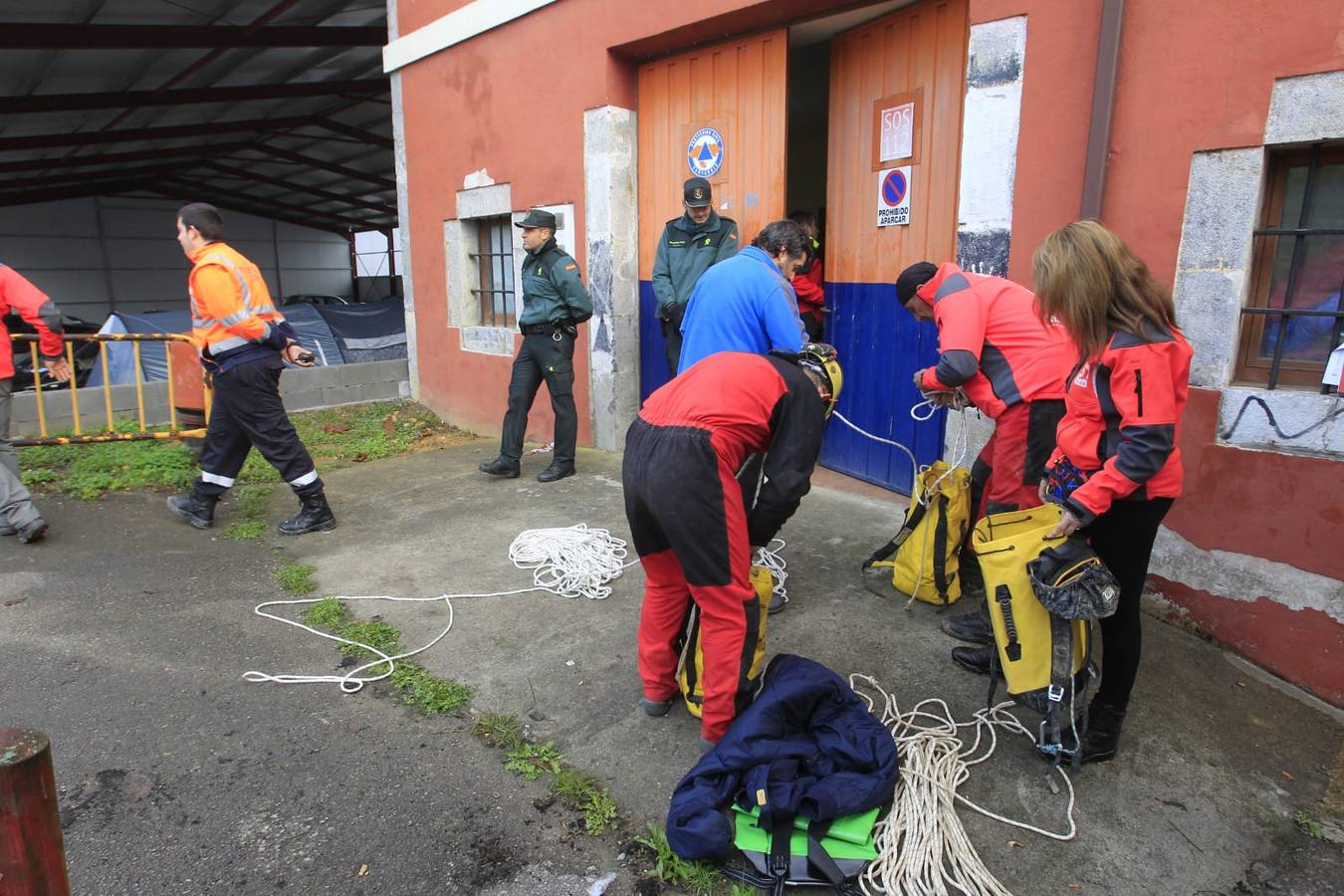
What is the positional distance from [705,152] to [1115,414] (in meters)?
4.17

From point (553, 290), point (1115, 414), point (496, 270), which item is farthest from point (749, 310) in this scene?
point (496, 270)

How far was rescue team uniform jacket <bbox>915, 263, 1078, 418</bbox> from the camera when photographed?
321 cm

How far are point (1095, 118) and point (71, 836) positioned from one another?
4653mm

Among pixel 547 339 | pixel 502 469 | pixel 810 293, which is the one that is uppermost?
pixel 810 293

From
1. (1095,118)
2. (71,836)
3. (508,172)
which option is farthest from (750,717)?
(508,172)

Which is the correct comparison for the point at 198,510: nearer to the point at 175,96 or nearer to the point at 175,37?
the point at 175,37

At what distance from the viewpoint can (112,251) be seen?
2278 centimetres

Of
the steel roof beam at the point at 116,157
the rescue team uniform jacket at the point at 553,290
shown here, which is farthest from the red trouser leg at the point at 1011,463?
the steel roof beam at the point at 116,157

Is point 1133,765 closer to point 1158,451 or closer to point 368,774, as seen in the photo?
point 1158,451

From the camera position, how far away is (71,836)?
237 cm

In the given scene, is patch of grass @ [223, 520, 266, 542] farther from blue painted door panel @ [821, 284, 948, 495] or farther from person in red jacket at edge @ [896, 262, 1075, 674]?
person in red jacket at edge @ [896, 262, 1075, 674]

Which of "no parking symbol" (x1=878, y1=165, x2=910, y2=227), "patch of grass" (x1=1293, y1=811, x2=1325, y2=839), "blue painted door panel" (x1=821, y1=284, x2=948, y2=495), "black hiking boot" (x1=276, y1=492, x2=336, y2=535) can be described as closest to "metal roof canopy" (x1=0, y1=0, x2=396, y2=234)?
"black hiking boot" (x1=276, y1=492, x2=336, y2=535)

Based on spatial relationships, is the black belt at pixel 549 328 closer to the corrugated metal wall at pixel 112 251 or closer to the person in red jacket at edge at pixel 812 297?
the person in red jacket at edge at pixel 812 297

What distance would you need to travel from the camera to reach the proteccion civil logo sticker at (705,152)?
228 inches
